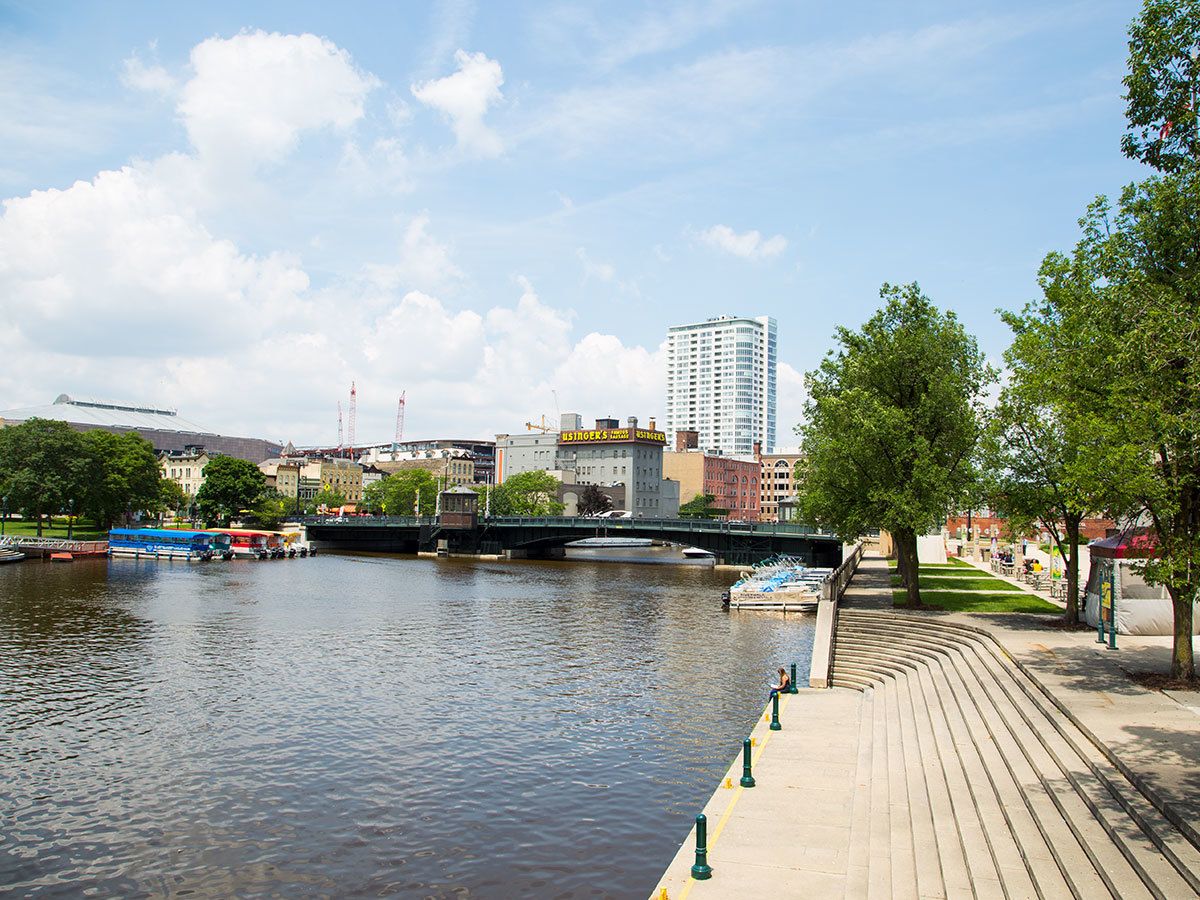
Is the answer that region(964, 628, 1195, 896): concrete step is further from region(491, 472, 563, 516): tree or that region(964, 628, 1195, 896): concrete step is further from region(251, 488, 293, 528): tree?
region(491, 472, 563, 516): tree

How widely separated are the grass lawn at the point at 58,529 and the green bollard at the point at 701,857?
134651 mm

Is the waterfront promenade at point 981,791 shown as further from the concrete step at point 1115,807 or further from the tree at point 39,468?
the tree at point 39,468

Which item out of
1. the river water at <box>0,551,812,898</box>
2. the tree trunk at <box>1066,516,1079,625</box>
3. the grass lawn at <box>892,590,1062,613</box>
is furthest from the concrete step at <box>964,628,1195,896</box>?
the grass lawn at <box>892,590,1062,613</box>

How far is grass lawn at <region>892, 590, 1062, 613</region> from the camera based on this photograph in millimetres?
44719

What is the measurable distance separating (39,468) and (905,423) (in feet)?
376

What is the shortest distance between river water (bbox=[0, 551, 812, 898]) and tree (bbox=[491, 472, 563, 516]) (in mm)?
124345

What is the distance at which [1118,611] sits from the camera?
3522 cm

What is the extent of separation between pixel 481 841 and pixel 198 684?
2233cm

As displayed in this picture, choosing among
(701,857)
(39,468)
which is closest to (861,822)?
(701,857)

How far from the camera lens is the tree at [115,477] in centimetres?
12519

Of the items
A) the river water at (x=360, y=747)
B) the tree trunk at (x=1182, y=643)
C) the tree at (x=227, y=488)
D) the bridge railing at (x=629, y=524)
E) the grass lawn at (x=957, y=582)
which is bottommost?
the river water at (x=360, y=747)

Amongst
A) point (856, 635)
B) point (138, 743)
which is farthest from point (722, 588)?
point (138, 743)

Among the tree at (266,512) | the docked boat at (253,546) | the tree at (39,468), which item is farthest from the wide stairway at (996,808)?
the tree at (266,512)

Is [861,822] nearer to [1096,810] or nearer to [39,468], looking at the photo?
[1096,810]
